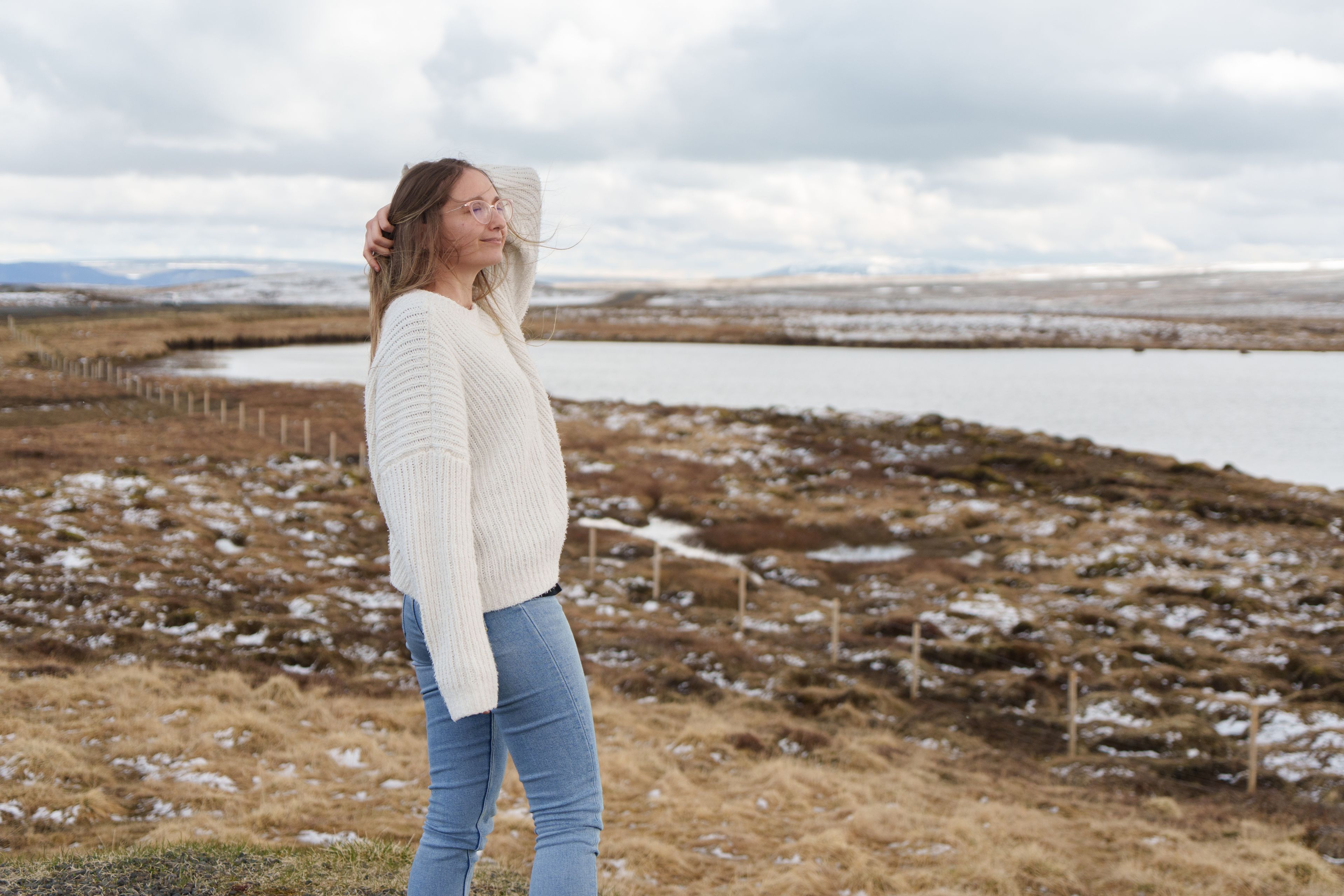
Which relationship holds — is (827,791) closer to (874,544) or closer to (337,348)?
(874,544)

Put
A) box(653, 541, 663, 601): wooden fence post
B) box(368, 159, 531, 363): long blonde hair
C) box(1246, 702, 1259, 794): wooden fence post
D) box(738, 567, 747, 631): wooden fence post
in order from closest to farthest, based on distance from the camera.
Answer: box(368, 159, 531, 363): long blonde hair
box(1246, 702, 1259, 794): wooden fence post
box(738, 567, 747, 631): wooden fence post
box(653, 541, 663, 601): wooden fence post

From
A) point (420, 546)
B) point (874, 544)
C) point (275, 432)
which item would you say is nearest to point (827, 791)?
point (420, 546)

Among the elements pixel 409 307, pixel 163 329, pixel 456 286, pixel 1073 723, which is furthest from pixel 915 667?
pixel 163 329

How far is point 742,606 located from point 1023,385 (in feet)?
Answer: 165

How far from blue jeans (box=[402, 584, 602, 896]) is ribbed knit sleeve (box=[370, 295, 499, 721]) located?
0.12 metres

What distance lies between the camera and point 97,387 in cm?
4544

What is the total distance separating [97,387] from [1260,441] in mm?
54282

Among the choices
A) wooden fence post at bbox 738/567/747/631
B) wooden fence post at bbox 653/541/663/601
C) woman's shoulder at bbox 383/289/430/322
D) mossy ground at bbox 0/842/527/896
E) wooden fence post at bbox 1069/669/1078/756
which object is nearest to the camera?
woman's shoulder at bbox 383/289/430/322

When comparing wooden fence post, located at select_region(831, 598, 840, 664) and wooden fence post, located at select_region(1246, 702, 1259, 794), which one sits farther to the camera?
wooden fence post, located at select_region(831, 598, 840, 664)

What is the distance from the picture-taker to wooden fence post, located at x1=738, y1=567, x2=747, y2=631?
58.3 feet

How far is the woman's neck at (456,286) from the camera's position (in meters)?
2.85

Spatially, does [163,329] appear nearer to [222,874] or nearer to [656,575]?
[656,575]

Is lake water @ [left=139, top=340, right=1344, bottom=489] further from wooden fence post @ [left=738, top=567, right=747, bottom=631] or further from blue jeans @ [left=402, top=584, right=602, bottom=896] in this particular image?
blue jeans @ [left=402, top=584, right=602, bottom=896]

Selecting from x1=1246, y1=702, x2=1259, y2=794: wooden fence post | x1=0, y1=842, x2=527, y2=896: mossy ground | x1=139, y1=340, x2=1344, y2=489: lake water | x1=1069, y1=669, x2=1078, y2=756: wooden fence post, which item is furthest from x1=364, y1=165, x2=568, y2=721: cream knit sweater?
x1=139, y1=340, x2=1344, y2=489: lake water
